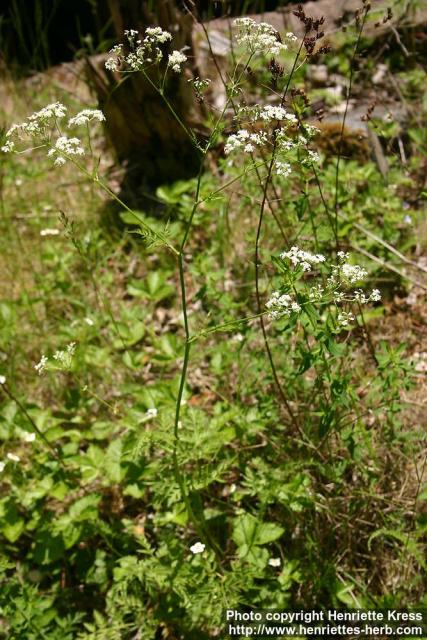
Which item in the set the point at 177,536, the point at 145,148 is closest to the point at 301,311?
the point at 177,536

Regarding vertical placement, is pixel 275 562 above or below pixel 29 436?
below

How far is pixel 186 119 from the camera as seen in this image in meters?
4.38

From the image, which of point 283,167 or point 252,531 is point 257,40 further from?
point 252,531

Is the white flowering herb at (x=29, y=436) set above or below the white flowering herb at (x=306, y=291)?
below

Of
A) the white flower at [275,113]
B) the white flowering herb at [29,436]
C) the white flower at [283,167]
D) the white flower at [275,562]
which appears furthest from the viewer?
the white flowering herb at [29,436]

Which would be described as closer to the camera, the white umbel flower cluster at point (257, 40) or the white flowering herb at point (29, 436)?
the white umbel flower cluster at point (257, 40)

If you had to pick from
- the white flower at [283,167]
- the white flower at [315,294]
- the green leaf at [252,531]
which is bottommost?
the green leaf at [252,531]

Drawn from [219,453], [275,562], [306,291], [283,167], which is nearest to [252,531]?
[275,562]

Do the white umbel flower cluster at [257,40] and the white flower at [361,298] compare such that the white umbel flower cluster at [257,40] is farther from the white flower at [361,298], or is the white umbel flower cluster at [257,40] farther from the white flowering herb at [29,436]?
the white flowering herb at [29,436]

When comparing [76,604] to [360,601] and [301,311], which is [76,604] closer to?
[360,601]

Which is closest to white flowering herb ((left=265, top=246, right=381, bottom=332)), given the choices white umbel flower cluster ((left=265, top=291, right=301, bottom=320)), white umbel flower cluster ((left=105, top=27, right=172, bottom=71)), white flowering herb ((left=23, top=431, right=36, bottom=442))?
white umbel flower cluster ((left=265, top=291, right=301, bottom=320))

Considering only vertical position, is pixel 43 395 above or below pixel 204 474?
below

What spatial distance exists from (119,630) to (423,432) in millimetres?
1595

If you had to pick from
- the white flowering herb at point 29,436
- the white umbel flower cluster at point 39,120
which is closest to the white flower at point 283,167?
the white umbel flower cluster at point 39,120
